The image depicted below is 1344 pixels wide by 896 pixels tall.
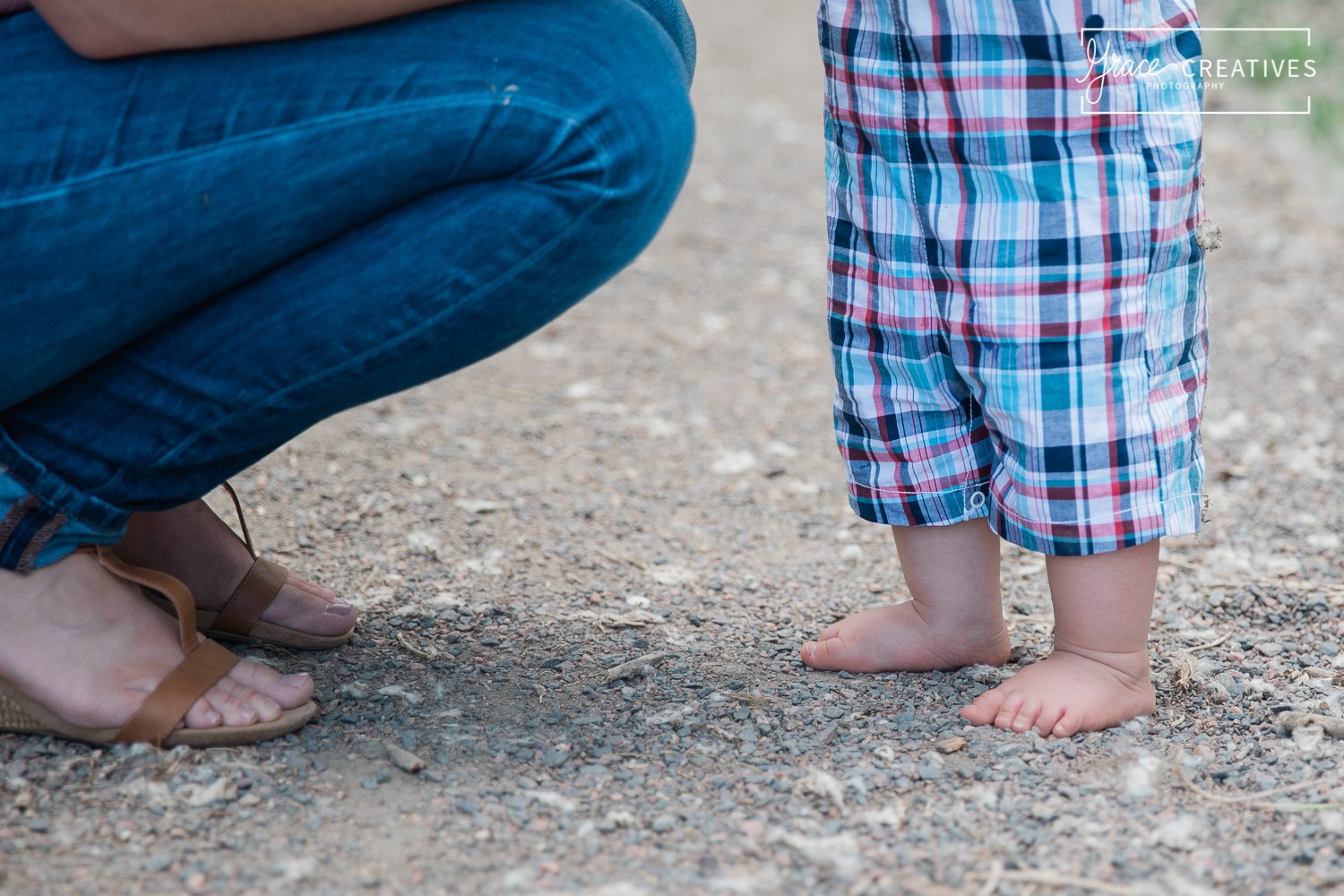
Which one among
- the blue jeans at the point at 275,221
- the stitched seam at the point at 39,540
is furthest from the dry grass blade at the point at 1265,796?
the stitched seam at the point at 39,540

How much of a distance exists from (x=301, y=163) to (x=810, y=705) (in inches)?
28.9

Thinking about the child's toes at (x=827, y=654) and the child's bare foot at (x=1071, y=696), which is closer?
the child's bare foot at (x=1071, y=696)

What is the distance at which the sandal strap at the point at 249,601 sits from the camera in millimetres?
1413

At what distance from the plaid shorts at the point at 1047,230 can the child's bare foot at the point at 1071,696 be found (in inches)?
5.2

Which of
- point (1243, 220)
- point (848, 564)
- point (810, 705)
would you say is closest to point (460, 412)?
point (848, 564)

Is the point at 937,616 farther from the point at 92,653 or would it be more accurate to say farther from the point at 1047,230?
the point at 92,653

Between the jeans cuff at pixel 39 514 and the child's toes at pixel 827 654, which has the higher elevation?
the jeans cuff at pixel 39 514

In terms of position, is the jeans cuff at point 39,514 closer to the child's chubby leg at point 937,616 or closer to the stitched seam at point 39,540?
the stitched seam at point 39,540

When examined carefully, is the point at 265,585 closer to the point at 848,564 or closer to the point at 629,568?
the point at 629,568

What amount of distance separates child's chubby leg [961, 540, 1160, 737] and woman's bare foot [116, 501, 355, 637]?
0.73 meters

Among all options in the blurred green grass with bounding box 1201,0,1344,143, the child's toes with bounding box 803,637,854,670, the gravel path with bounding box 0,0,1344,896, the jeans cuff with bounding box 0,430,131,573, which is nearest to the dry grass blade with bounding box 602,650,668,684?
the gravel path with bounding box 0,0,1344,896

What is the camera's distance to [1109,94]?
119cm

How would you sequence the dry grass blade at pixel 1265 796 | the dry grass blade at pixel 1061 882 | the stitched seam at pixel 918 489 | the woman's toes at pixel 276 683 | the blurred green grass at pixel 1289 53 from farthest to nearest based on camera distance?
the blurred green grass at pixel 1289 53 < the stitched seam at pixel 918 489 < the woman's toes at pixel 276 683 < the dry grass blade at pixel 1265 796 < the dry grass blade at pixel 1061 882

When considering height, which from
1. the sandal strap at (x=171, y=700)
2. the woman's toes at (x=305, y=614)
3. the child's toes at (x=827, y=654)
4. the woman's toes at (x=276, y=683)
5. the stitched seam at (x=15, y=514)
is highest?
the stitched seam at (x=15, y=514)
